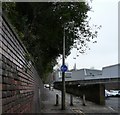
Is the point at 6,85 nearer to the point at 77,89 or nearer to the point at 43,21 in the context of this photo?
the point at 43,21

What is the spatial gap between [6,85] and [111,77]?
253 ft

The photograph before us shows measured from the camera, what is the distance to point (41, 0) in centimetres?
2017

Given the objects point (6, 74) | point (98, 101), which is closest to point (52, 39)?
point (98, 101)

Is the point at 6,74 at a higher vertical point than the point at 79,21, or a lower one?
lower

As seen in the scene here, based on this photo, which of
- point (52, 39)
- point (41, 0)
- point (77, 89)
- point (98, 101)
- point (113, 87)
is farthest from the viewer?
point (113, 87)

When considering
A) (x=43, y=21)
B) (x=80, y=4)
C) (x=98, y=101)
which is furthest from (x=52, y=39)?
(x=98, y=101)

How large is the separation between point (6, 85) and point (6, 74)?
16cm

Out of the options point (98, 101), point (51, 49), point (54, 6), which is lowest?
point (98, 101)

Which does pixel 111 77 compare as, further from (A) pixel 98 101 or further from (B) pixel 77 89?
(A) pixel 98 101

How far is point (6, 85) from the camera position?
5.46 meters

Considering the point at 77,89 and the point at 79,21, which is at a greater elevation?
the point at 79,21

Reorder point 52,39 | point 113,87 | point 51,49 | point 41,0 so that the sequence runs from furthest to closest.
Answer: point 113,87 → point 51,49 → point 52,39 → point 41,0

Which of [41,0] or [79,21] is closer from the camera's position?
[41,0]

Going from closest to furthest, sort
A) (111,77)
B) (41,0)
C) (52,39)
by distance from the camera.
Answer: (41,0) < (52,39) < (111,77)
